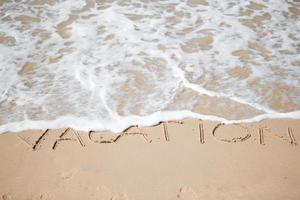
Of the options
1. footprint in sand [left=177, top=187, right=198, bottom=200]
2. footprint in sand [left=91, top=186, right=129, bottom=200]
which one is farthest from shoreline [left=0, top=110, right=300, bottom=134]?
footprint in sand [left=177, top=187, right=198, bottom=200]

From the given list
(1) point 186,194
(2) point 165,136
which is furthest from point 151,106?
(1) point 186,194

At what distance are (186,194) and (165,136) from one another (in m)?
0.73

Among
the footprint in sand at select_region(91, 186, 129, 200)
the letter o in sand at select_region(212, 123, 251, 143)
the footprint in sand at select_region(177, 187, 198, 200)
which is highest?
the footprint in sand at select_region(91, 186, 129, 200)

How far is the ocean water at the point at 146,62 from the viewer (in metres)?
3.72

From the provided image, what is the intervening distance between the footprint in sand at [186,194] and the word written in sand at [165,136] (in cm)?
58

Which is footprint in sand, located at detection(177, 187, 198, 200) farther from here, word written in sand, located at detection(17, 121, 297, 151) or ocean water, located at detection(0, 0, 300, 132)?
ocean water, located at detection(0, 0, 300, 132)

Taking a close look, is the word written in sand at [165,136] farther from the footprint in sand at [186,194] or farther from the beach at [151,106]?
the footprint in sand at [186,194]

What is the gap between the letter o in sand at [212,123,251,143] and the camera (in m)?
3.33

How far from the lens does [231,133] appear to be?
134 inches

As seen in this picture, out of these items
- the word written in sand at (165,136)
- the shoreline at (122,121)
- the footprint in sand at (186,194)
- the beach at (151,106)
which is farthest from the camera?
the shoreline at (122,121)

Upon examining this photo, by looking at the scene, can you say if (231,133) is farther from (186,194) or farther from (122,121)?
(122,121)

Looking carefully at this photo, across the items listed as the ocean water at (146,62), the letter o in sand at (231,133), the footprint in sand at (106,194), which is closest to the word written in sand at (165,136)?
the letter o in sand at (231,133)

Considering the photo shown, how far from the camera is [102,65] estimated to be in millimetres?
4523

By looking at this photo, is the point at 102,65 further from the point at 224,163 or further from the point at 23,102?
the point at 224,163
